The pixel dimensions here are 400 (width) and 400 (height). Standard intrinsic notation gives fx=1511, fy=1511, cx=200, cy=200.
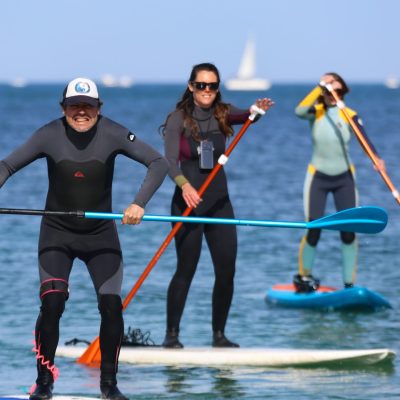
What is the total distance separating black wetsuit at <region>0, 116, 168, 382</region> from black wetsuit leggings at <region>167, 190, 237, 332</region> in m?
2.11

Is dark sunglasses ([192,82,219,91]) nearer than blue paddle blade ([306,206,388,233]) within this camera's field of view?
No

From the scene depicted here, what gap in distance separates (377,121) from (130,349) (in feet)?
229

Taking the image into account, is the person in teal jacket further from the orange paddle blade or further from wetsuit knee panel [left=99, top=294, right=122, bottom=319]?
wetsuit knee panel [left=99, top=294, right=122, bottom=319]

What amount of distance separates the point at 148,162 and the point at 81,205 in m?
0.44

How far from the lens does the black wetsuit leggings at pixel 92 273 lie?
26.9 ft

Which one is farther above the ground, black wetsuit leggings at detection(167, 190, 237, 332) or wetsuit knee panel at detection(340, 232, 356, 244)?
wetsuit knee panel at detection(340, 232, 356, 244)

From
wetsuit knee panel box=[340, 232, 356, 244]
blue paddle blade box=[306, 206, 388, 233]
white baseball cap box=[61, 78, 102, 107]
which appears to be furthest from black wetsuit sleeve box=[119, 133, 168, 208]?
wetsuit knee panel box=[340, 232, 356, 244]

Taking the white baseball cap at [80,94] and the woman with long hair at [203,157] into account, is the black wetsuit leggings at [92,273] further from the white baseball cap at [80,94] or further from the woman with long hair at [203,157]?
the woman with long hair at [203,157]

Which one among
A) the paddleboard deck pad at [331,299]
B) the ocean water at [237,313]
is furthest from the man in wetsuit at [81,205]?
the paddleboard deck pad at [331,299]

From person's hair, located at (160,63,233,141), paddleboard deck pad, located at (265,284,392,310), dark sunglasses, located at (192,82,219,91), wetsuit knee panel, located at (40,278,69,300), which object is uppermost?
dark sunglasses, located at (192,82,219,91)

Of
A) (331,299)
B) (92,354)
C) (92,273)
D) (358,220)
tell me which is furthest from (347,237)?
(92,273)

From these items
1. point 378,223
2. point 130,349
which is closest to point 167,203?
point 130,349

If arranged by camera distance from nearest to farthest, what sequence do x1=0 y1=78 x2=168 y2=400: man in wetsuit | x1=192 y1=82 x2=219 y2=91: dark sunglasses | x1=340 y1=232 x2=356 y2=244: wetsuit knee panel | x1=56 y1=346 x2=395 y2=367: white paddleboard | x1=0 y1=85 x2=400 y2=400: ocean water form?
x1=0 y1=78 x2=168 y2=400: man in wetsuit, x1=0 y1=85 x2=400 y2=400: ocean water, x1=192 y1=82 x2=219 y2=91: dark sunglasses, x1=56 y1=346 x2=395 y2=367: white paddleboard, x1=340 y1=232 x2=356 y2=244: wetsuit knee panel

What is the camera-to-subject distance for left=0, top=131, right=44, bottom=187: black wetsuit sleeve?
26.3ft
